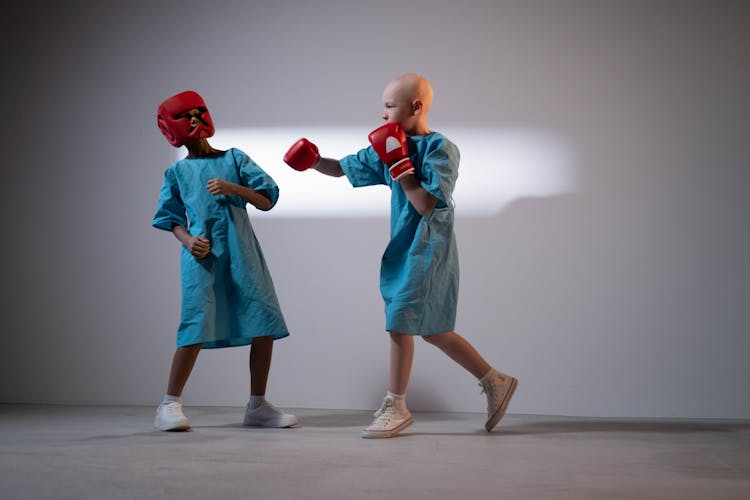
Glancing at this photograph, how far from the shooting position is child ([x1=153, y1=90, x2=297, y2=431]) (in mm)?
2529

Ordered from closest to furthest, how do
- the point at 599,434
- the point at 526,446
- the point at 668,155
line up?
the point at 526,446
the point at 599,434
the point at 668,155

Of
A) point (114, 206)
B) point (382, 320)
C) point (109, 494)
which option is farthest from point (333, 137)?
point (109, 494)

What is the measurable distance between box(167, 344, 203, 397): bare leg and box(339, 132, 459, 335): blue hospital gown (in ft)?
2.12

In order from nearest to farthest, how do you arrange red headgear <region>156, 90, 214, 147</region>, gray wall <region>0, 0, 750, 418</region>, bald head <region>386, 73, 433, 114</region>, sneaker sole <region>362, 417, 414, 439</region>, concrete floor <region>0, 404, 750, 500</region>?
concrete floor <region>0, 404, 750, 500</region> < sneaker sole <region>362, 417, 414, 439</region> < bald head <region>386, 73, 433, 114</region> < red headgear <region>156, 90, 214, 147</region> < gray wall <region>0, 0, 750, 418</region>

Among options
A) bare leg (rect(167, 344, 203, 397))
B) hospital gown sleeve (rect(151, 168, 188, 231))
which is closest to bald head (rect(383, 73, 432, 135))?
hospital gown sleeve (rect(151, 168, 188, 231))

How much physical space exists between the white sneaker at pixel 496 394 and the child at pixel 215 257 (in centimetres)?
64

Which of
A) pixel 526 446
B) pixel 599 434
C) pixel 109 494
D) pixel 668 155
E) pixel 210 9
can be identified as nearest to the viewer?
pixel 109 494

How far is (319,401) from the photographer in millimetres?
3270

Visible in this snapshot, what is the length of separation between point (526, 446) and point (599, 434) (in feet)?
1.32

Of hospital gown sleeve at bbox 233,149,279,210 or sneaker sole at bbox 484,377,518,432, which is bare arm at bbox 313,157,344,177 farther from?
sneaker sole at bbox 484,377,518,432

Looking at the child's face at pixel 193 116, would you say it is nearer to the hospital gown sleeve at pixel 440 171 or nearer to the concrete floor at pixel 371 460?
the hospital gown sleeve at pixel 440 171

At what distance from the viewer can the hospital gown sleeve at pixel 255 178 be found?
8.55 ft

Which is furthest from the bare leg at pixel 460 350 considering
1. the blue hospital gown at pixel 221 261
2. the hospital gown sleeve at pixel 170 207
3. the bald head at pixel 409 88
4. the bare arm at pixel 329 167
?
the hospital gown sleeve at pixel 170 207

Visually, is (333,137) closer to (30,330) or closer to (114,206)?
(114,206)
